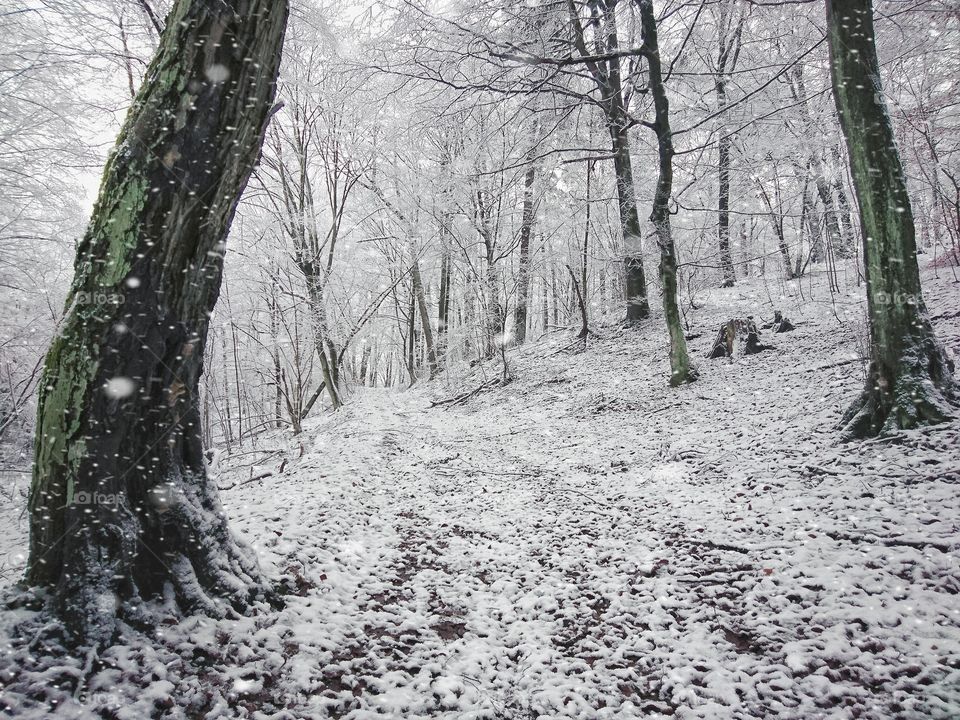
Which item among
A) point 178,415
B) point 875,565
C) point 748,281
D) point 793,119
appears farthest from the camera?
point 748,281

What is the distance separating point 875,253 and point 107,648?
6175 mm

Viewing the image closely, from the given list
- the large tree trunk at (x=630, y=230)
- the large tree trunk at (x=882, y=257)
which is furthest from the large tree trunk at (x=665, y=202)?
the large tree trunk at (x=882, y=257)

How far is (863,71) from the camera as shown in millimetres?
4246

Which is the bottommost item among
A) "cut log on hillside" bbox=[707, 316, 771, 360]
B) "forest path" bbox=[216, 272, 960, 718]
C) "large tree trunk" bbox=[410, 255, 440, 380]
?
"forest path" bbox=[216, 272, 960, 718]

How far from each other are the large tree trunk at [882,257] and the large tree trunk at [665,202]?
2988mm

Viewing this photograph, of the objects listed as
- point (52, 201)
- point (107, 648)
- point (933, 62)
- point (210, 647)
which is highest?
point (933, 62)

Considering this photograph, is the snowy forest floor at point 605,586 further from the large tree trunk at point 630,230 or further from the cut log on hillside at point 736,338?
the large tree trunk at point 630,230

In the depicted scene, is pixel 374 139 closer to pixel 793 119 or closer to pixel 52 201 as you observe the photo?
pixel 52 201

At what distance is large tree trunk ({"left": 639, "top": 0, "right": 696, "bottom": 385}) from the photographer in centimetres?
723

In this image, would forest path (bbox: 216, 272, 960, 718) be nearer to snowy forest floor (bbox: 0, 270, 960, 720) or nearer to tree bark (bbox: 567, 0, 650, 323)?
snowy forest floor (bbox: 0, 270, 960, 720)

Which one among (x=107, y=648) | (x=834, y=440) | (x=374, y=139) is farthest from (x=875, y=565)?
(x=374, y=139)

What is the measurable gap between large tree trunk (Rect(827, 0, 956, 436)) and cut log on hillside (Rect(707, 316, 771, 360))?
392 centimetres

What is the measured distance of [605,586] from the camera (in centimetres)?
330

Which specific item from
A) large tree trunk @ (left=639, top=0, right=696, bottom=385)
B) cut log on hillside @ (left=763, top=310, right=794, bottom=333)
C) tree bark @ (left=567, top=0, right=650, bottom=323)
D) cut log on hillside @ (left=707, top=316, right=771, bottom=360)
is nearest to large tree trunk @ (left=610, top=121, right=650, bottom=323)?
tree bark @ (left=567, top=0, right=650, bottom=323)
